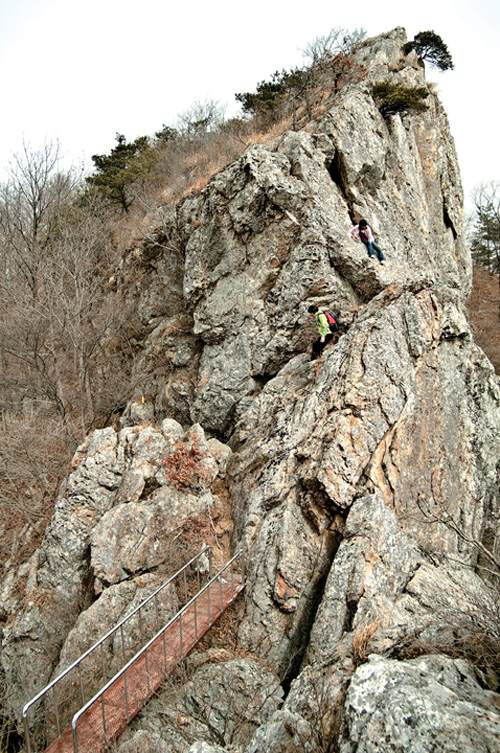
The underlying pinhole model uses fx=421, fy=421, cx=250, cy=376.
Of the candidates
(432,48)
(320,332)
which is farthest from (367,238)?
(432,48)

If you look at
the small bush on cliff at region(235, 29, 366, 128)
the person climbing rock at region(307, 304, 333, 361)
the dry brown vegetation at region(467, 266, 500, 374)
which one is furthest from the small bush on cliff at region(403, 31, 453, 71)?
the person climbing rock at region(307, 304, 333, 361)

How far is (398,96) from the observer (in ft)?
50.4

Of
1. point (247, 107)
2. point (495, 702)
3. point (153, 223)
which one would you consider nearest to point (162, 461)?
point (495, 702)

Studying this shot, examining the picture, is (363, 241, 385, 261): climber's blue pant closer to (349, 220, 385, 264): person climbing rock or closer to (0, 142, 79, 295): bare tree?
(349, 220, 385, 264): person climbing rock

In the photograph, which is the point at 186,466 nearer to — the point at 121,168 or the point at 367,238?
the point at 367,238

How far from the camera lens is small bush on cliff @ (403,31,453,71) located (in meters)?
19.8

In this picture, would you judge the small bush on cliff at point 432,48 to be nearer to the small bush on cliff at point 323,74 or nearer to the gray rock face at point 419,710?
the small bush on cliff at point 323,74

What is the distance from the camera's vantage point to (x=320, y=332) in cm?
1062

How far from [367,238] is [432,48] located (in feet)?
49.5

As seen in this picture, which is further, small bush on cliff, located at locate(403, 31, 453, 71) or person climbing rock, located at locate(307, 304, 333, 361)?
small bush on cliff, located at locate(403, 31, 453, 71)

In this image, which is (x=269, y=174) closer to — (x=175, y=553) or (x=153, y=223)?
(x=153, y=223)

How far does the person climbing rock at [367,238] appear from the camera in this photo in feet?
39.9

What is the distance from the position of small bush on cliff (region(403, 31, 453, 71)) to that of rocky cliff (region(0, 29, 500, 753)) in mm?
3969

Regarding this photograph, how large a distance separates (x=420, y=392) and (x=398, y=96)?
40.6ft
